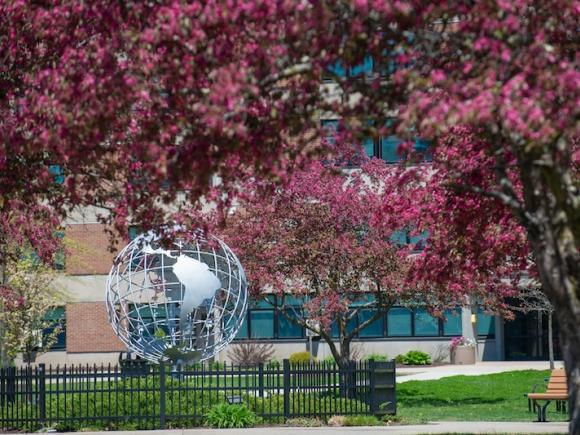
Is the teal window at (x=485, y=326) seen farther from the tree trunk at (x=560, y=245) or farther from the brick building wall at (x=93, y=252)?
the tree trunk at (x=560, y=245)

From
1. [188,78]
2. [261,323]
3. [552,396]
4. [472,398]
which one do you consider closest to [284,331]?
[261,323]

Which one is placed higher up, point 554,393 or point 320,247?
point 320,247

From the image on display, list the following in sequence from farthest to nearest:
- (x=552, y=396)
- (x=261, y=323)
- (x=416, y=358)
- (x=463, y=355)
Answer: (x=261, y=323)
(x=416, y=358)
(x=463, y=355)
(x=552, y=396)

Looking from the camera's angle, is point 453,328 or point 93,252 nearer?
point 93,252

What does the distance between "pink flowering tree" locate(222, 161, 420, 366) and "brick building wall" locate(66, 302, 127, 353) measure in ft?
70.8

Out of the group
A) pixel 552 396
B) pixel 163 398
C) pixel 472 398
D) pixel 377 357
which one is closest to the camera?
pixel 163 398

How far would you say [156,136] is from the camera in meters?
10.1

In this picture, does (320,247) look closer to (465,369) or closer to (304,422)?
(304,422)

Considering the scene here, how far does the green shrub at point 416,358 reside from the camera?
151 ft

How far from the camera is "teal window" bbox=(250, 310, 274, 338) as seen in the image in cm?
4816

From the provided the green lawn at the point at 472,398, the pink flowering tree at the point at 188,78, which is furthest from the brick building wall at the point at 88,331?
the pink flowering tree at the point at 188,78

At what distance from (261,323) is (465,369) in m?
10.3

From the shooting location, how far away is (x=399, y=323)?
48.0m

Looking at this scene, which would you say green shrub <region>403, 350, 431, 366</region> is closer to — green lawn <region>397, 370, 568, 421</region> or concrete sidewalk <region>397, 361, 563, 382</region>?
concrete sidewalk <region>397, 361, 563, 382</region>
